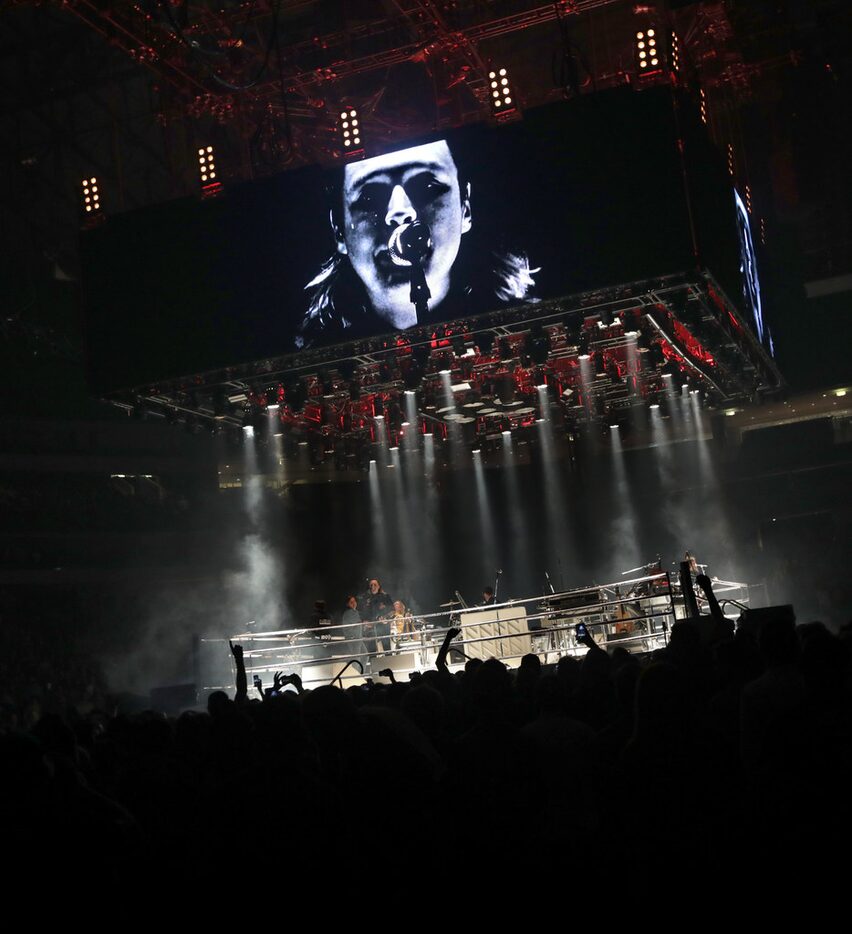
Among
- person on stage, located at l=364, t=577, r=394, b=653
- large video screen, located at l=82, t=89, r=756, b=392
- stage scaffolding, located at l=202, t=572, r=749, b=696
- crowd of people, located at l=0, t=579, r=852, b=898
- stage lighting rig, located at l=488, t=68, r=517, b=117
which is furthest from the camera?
person on stage, located at l=364, t=577, r=394, b=653

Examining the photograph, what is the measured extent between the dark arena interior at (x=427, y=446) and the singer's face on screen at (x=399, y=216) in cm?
4

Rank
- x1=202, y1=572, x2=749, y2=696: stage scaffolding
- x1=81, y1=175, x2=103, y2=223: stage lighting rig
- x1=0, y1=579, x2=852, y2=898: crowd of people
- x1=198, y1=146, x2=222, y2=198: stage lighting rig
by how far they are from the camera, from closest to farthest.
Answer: x1=0, y1=579, x2=852, y2=898: crowd of people → x1=202, y1=572, x2=749, y2=696: stage scaffolding → x1=198, y1=146, x2=222, y2=198: stage lighting rig → x1=81, y1=175, x2=103, y2=223: stage lighting rig

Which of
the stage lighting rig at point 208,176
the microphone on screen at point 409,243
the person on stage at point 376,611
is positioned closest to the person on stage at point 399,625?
the person on stage at point 376,611

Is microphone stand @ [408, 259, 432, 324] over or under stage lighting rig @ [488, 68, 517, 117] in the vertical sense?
under

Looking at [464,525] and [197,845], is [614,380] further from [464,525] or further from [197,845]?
[197,845]

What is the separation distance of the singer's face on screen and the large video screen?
0.05ft

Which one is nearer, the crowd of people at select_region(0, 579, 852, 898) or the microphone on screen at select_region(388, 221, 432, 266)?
the crowd of people at select_region(0, 579, 852, 898)

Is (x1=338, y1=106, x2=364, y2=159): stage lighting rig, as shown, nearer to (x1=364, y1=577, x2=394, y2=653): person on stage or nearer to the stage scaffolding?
the stage scaffolding

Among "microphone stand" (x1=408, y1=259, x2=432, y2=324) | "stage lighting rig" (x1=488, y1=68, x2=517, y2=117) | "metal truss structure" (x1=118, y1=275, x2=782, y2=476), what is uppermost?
"stage lighting rig" (x1=488, y1=68, x2=517, y2=117)

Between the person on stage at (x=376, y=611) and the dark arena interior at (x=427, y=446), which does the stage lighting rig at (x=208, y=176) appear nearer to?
the dark arena interior at (x=427, y=446)

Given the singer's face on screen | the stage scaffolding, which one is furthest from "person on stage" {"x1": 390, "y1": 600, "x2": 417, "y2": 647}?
the singer's face on screen

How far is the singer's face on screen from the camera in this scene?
11.6 meters

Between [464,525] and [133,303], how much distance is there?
10574 mm

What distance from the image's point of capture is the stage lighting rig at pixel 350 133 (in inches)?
473
